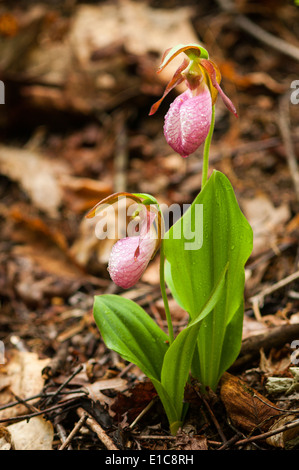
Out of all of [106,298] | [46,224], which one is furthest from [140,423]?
[46,224]

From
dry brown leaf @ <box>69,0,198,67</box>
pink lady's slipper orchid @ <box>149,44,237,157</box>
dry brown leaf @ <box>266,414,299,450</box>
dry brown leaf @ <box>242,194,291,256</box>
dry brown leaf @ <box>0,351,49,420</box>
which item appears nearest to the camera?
pink lady's slipper orchid @ <box>149,44,237,157</box>

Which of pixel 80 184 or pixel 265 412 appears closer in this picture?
pixel 265 412

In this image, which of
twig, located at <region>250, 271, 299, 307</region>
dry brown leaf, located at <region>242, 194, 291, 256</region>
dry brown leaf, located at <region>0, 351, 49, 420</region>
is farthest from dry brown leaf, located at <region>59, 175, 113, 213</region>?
twig, located at <region>250, 271, 299, 307</region>

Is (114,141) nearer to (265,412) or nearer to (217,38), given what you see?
(217,38)

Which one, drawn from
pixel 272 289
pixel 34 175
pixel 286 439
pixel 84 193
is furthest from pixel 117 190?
pixel 286 439

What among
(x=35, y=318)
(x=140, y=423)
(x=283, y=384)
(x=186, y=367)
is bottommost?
(x=35, y=318)

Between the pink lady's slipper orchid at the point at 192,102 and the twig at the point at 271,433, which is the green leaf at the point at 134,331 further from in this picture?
the pink lady's slipper orchid at the point at 192,102

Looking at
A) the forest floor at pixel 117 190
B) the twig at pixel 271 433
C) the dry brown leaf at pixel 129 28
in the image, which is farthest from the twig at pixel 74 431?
the dry brown leaf at pixel 129 28

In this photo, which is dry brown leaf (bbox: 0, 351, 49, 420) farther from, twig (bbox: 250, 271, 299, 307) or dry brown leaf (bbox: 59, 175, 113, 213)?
dry brown leaf (bbox: 59, 175, 113, 213)
